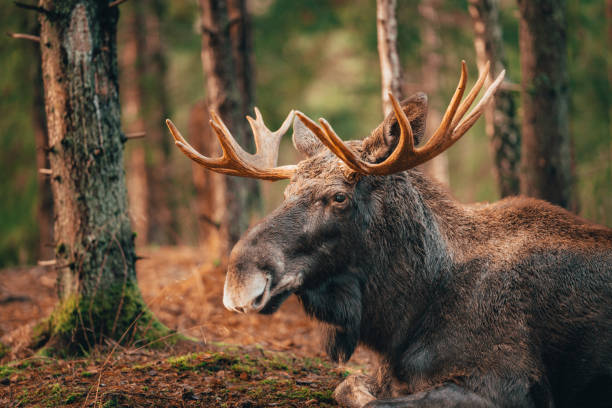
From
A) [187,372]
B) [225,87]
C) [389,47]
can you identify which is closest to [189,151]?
[187,372]

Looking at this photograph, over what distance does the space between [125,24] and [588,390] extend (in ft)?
47.1

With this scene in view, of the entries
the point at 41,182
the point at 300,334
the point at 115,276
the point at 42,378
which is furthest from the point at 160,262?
the point at 42,378

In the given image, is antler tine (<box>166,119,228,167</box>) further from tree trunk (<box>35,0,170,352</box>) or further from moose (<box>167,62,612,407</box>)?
tree trunk (<box>35,0,170,352</box>)

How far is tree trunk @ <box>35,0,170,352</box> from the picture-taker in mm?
4988

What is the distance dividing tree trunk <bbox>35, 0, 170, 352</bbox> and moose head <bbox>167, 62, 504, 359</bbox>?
4.30 feet

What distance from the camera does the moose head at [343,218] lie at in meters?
3.62

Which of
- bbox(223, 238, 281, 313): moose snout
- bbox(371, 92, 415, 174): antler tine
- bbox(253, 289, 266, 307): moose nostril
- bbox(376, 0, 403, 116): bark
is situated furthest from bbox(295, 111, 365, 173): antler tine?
bbox(376, 0, 403, 116): bark

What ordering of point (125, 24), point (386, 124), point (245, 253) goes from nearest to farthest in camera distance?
point (245, 253)
point (386, 124)
point (125, 24)

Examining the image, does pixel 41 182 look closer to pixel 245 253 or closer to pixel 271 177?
pixel 271 177

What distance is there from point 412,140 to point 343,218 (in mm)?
745

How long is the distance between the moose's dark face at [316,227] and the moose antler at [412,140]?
227 mm

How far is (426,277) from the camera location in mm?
4000

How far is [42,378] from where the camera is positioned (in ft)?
14.4

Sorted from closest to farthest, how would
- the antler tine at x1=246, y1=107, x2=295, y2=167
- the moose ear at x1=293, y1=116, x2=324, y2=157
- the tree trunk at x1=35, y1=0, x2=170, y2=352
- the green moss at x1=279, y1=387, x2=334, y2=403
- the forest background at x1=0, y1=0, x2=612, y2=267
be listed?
the green moss at x1=279, y1=387, x2=334, y2=403 < the moose ear at x1=293, y1=116, x2=324, y2=157 < the antler tine at x1=246, y1=107, x2=295, y2=167 < the tree trunk at x1=35, y1=0, x2=170, y2=352 < the forest background at x1=0, y1=0, x2=612, y2=267
